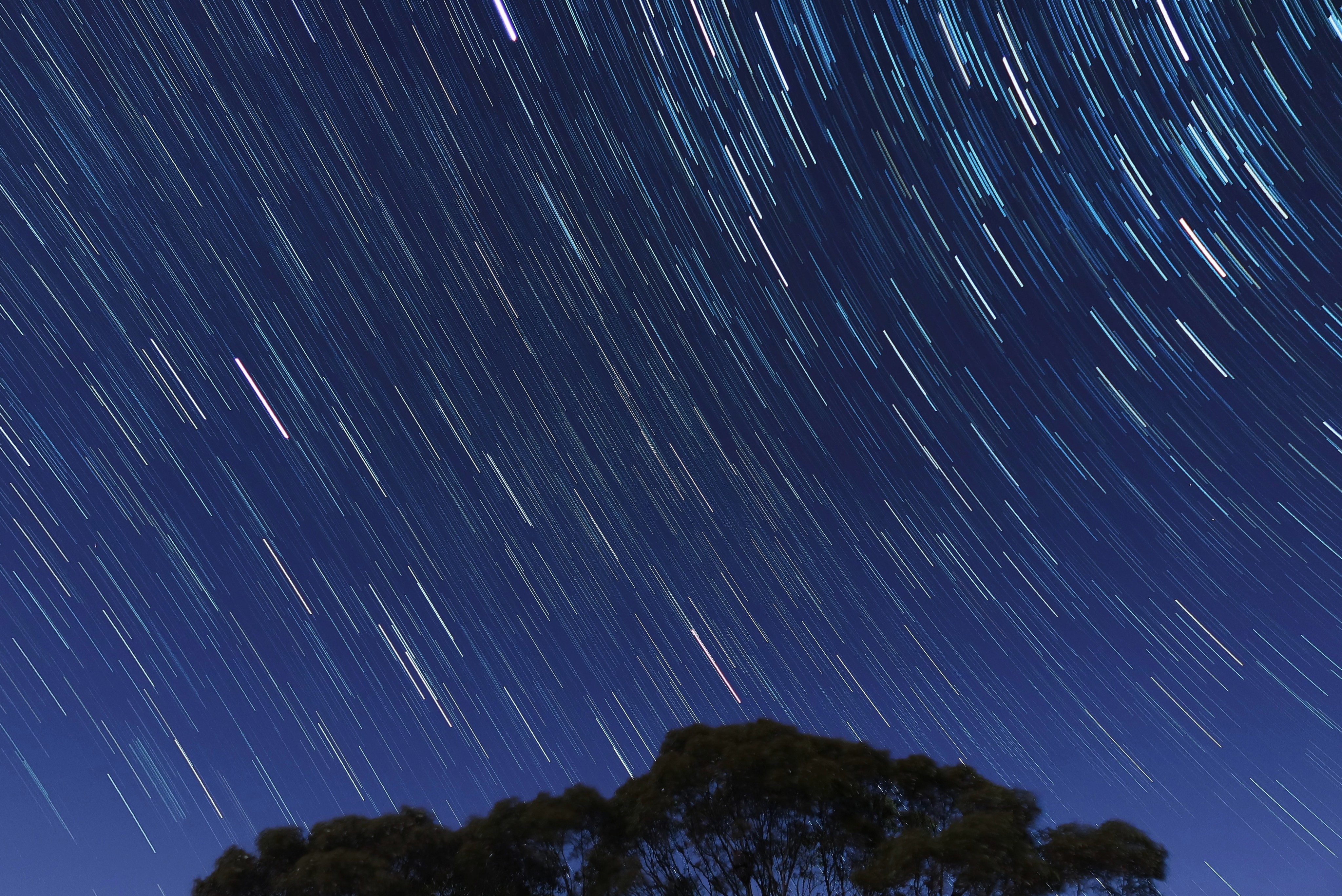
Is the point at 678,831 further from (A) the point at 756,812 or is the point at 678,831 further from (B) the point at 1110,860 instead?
(B) the point at 1110,860

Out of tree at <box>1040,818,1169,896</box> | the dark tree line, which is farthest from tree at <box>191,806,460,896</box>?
tree at <box>1040,818,1169,896</box>

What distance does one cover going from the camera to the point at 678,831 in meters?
20.0

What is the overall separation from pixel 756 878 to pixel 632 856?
3063mm

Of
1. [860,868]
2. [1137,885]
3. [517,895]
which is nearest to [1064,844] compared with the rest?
[1137,885]

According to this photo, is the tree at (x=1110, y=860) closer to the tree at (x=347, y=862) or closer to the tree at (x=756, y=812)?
the tree at (x=756, y=812)

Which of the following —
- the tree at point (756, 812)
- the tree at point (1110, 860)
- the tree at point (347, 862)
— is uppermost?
the tree at point (347, 862)

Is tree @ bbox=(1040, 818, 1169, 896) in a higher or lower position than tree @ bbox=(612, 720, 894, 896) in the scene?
lower

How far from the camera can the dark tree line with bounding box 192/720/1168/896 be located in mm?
18969

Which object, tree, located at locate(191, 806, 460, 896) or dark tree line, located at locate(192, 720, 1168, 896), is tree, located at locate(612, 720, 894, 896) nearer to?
dark tree line, located at locate(192, 720, 1168, 896)

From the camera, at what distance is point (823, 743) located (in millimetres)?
20547

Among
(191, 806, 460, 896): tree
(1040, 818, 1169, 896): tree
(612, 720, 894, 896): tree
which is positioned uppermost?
(191, 806, 460, 896): tree

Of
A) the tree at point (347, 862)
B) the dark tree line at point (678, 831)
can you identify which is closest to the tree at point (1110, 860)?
the dark tree line at point (678, 831)

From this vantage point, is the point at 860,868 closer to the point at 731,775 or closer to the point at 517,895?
the point at 731,775

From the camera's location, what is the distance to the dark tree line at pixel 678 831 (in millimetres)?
18969
